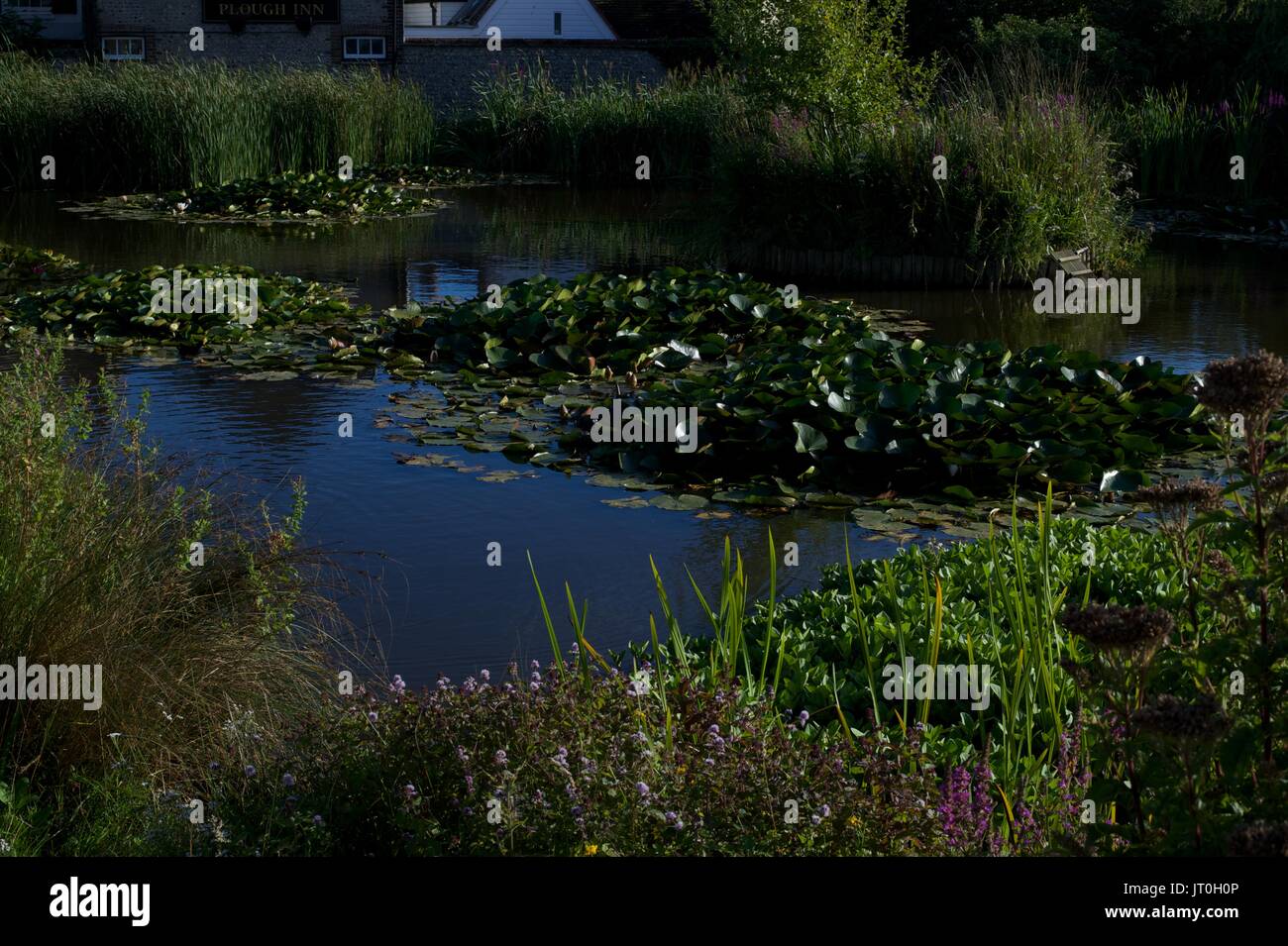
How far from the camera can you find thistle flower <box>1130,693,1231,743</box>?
2.16 m

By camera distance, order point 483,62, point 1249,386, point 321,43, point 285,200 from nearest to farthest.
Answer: point 1249,386, point 285,200, point 483,62, point 321,43

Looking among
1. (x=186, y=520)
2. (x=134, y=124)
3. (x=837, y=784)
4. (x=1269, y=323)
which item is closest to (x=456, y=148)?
(x=134, y=124)

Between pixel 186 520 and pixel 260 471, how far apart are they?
261 cm

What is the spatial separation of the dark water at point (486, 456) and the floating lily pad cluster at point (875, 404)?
0.64 metres

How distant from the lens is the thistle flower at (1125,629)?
2229 mm

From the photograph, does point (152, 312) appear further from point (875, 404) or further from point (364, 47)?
point (364, 47)

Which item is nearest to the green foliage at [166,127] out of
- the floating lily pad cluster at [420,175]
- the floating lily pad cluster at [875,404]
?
the floating lily pad cluster at [420,175]

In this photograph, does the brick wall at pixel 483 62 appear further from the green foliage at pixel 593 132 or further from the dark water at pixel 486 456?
the dark water at pixel 486 456

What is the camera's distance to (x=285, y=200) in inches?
851

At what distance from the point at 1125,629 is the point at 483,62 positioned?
35742 millimetres

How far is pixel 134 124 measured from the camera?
2333 centimetres

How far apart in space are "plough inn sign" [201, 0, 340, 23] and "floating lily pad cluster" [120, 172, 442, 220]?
17.1m

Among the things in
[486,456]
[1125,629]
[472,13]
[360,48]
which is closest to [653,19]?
[360,48]
